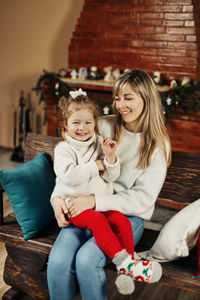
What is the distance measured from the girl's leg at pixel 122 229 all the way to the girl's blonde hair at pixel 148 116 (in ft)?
0.96

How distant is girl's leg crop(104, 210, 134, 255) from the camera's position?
57.3 inches

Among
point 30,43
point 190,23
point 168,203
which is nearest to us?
point 168,203

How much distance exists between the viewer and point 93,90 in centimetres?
393

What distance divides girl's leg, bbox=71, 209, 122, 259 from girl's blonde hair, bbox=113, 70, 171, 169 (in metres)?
0.36

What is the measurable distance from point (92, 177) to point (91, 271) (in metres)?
0.44

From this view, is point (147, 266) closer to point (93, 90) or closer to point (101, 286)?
point (101, 286)

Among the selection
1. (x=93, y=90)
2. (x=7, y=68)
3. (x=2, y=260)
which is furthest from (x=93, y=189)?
(x=7, y=68)

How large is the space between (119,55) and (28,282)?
2.71 meters

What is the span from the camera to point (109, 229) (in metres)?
1.43

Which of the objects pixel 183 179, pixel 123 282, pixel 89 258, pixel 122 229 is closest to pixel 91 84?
pixel 183 179

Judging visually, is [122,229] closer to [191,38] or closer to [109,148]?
[109,148]

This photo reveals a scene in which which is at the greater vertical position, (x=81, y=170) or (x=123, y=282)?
(x=81, y=170)

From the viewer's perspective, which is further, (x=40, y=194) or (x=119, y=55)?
(x=119, y=55)

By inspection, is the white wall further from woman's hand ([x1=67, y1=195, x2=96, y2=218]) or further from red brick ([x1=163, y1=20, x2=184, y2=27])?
woman's hand ([x1=67, y1=195, x2=96, y2=218])
